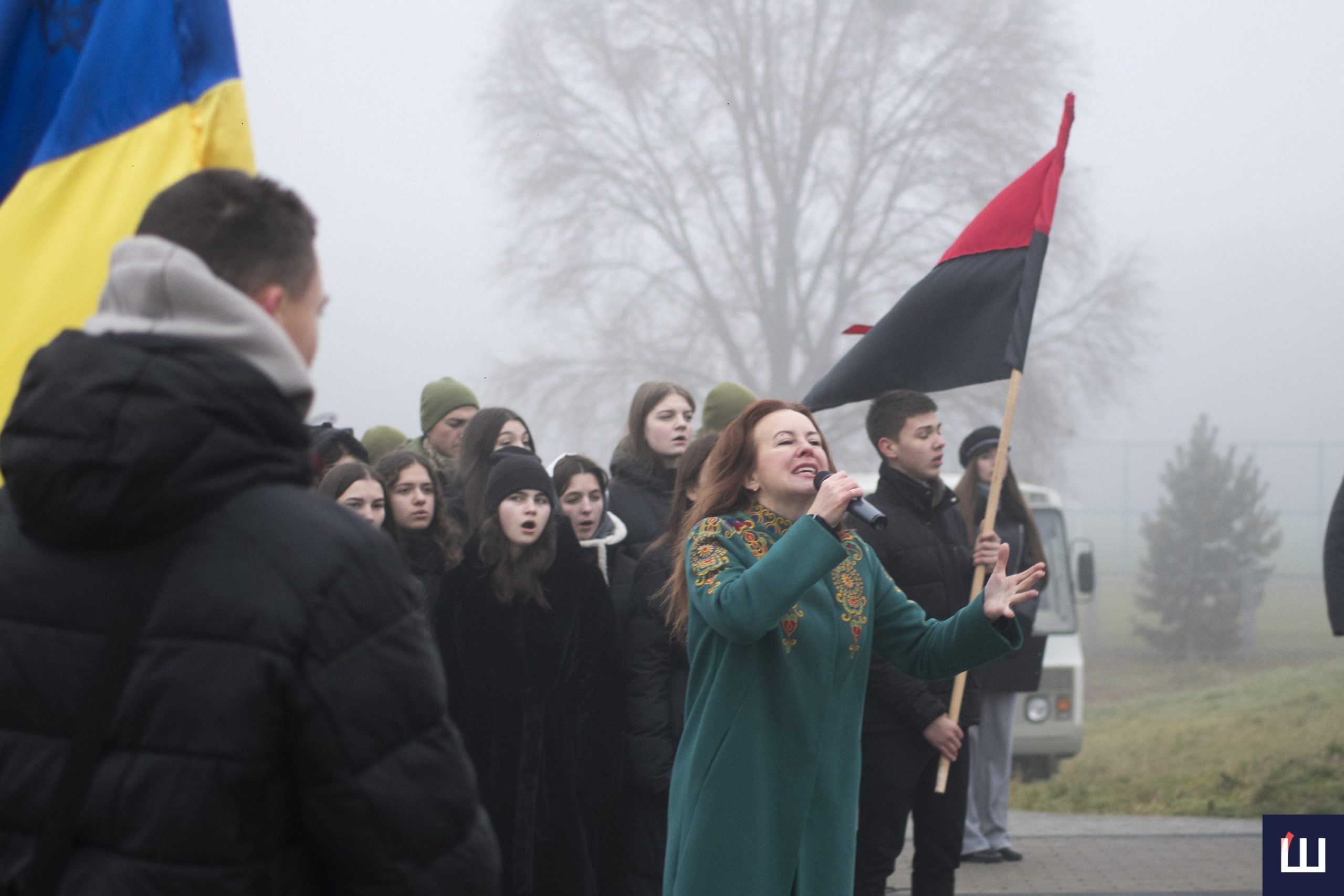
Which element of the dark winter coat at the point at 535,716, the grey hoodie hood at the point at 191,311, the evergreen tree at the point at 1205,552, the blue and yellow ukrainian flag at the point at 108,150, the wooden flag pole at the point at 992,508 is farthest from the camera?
the evergreen tree at the point at 1205,552

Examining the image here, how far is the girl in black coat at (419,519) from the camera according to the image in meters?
5.48

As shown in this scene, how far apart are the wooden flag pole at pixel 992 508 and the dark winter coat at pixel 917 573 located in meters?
0.08

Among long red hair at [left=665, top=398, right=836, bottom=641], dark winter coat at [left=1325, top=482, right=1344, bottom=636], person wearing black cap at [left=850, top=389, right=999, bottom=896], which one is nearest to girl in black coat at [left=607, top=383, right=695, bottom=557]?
person wearing black cap at [left=850, top=389, right=999, bottom=896]

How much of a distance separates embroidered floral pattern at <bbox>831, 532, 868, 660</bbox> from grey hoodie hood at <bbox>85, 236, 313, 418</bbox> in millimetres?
2071

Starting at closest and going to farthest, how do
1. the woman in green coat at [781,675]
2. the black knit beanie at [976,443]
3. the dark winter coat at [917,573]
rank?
the woman in green coat at [781,675] < the dark winter coat at [917,573] < the black knit beanie at [976,443]

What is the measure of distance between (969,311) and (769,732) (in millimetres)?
2391

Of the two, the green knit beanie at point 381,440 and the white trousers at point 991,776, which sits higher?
the green knit beanie at point 381,440

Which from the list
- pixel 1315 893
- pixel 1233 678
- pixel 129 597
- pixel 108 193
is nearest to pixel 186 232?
pixel 129 597

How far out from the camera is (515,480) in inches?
208

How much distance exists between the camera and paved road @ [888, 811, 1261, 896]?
708cm

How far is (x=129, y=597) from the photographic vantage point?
1.76 m

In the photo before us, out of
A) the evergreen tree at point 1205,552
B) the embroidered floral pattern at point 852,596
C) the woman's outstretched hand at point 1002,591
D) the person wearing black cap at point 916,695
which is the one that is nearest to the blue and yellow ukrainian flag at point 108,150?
the embroidered floral pattern at point 852,596

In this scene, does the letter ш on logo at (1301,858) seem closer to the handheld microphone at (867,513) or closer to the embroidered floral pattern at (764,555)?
the embroidered floral pattern at (764,555)

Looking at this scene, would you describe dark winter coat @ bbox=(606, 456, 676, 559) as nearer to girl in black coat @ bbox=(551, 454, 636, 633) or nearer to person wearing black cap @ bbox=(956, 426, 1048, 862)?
girl in black coat @ bbox=(551, 454, 636, 633)
